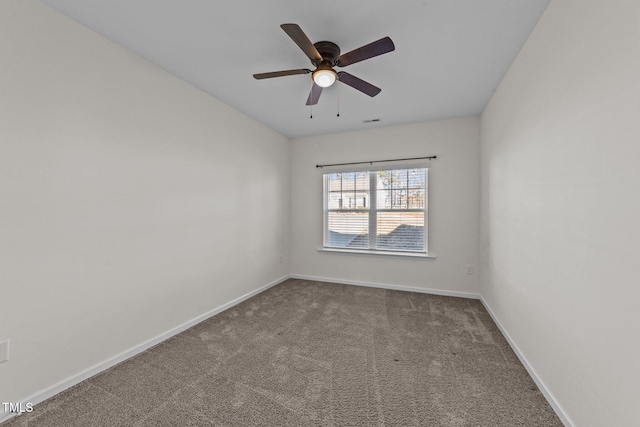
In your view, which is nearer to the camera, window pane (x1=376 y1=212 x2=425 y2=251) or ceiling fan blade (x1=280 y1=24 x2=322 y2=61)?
ceiling fan blade (x1=280 y1=24 x2=322 y2=61)

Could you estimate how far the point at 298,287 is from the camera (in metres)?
4.10

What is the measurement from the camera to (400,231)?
4.08m

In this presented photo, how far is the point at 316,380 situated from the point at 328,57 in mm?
2484

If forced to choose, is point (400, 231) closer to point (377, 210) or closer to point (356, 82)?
point (377, 210)

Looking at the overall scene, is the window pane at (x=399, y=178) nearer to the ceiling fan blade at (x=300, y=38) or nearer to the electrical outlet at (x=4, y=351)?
the ceiling fan blade at (x=300, y=38)

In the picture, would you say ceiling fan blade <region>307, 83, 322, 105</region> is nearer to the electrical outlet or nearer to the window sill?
the window sill

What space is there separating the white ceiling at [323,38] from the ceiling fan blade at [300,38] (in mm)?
245

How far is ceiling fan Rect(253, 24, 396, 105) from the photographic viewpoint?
161 cm

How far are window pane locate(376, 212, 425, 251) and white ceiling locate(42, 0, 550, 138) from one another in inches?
68.5

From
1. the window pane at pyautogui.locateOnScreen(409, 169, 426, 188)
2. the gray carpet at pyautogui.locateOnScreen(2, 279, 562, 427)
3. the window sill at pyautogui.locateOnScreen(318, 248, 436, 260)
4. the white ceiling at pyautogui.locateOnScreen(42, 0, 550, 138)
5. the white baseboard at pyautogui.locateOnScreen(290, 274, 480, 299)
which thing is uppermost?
the white ceiling at pyautogui.locateOnScreen(42, 0, 550, 138)

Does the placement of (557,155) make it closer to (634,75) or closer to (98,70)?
(634,75)

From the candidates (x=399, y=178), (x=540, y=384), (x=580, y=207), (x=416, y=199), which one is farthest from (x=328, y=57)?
(x=540, y=384)

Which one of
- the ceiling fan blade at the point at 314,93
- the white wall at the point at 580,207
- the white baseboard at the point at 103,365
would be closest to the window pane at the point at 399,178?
the white wall at the point at 580,207

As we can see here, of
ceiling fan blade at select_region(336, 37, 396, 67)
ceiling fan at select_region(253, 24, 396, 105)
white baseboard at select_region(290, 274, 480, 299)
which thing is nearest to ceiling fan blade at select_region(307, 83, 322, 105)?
ceiling fan at select_region(253, 24, 396, 105)
